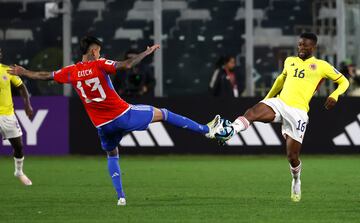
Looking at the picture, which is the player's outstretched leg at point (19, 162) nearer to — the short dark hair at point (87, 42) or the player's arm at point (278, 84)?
the short dark hair at point (87, 42)

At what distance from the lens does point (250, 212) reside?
12.3 m

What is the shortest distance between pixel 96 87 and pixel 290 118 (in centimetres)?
261

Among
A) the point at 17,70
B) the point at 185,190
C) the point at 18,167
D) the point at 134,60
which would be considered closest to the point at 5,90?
the point at 18,167

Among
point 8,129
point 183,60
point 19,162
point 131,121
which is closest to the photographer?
point 131,121

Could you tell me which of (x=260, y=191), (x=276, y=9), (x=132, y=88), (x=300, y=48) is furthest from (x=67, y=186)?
(x=276, y=9)

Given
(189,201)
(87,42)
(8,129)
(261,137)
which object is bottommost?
(261,137)

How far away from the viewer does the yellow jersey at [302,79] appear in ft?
45.5

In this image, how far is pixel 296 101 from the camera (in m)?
13.8

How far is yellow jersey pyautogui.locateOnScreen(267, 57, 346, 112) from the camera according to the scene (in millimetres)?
13867

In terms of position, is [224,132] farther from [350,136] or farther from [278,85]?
[350,136]

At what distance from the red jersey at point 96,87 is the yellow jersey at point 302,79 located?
2.22 meters

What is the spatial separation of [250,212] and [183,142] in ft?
38.6

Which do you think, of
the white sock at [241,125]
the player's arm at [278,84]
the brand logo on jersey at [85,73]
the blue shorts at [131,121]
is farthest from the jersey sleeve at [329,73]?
the brand logo on jersey at [85,73]

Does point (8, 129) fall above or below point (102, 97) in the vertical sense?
below
